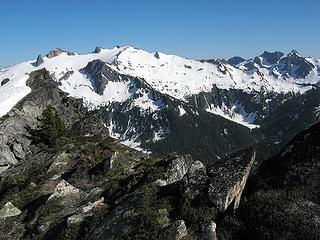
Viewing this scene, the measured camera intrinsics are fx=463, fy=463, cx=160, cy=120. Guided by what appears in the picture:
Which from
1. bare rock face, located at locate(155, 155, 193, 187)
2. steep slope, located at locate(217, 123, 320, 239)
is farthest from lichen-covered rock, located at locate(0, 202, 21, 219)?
steep slope, located at locate(217, 123, 320, 239)

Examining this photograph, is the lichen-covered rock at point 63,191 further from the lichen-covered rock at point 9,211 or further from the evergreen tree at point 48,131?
→ the evergreen tree at point 48,131

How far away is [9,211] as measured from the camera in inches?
1136

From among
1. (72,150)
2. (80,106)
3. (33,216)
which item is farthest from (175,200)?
(80,106)

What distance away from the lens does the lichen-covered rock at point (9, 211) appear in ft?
93.4

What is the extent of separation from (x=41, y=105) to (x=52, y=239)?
205 feet

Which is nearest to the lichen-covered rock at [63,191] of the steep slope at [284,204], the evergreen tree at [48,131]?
Answer: the steep slope at [284,204]

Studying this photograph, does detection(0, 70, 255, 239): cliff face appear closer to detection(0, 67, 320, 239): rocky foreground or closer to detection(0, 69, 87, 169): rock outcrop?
detection(0, 67, 320, 239): rocky foreground

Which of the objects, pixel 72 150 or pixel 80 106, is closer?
pixel 72 150

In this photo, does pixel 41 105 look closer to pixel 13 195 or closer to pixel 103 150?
pixel 103 150

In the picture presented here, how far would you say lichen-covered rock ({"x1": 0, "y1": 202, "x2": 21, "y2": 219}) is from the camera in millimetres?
28456

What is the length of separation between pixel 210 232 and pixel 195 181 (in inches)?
146

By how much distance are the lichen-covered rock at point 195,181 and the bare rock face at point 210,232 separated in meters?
2.52

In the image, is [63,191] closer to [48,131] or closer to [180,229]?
[180,229]

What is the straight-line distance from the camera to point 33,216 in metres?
26.6
